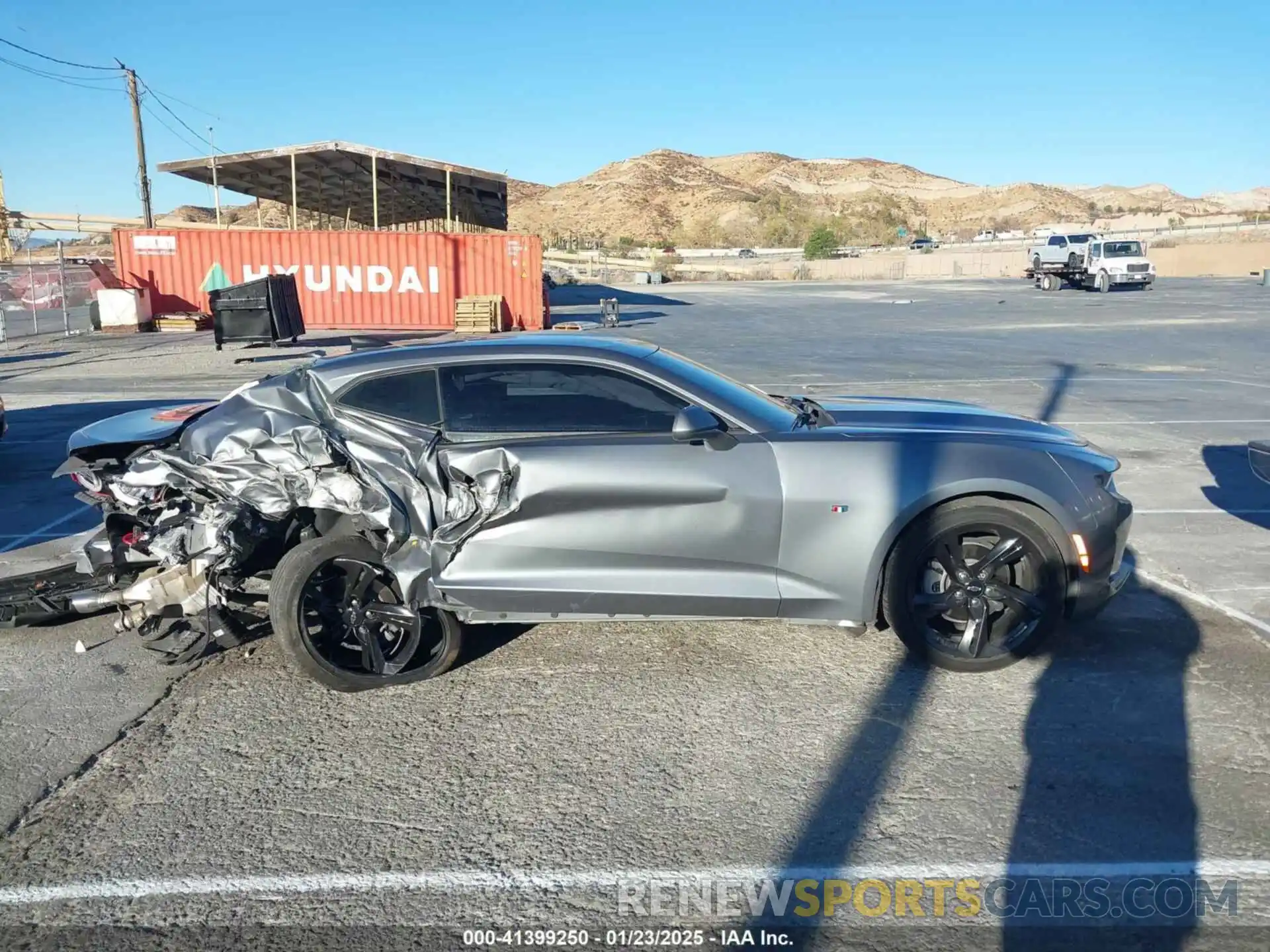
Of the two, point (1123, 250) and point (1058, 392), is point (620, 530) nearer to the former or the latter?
point (1058, 392)

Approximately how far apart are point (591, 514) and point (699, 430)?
0.61 m

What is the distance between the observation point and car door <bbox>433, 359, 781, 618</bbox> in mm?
4586

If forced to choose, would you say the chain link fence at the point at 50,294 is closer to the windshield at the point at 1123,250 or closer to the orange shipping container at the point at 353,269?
the orange shipping container at the point at 353,269

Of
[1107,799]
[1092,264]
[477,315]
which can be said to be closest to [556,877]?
[1107,799]

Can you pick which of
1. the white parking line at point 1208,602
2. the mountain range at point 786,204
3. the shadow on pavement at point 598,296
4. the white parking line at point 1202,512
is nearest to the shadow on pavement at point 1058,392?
the white parking line at point 1202,512

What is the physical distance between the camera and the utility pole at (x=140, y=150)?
113 feet

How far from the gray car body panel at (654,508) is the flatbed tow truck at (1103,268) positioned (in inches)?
1683

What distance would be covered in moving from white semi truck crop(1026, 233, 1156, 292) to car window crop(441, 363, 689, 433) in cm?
4345

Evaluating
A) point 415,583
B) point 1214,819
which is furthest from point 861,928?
point 415,583

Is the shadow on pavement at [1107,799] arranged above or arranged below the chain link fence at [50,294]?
below

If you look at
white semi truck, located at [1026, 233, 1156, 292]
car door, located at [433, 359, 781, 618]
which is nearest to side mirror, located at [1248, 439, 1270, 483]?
car door, located at [433, 359, 781, 618]

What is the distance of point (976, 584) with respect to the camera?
4711mm

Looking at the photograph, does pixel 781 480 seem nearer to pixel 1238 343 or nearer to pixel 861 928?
pixel 861 928

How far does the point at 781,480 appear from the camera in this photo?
4605mm
